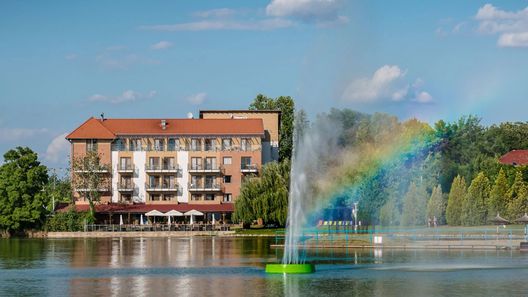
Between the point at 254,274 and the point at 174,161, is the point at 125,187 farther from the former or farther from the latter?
the point at 254,274

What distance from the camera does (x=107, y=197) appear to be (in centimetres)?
13150

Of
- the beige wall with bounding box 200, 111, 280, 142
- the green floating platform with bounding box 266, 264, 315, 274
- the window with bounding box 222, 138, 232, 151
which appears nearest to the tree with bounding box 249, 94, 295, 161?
the beige wall with bounding box 200, 111, 280, 142

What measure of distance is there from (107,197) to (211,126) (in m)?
17.3

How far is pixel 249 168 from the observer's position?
430ft

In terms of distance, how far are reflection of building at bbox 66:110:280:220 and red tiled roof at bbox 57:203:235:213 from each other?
1222 millimetres

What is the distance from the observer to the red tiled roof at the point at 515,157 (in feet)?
463

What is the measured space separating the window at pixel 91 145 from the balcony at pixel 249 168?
20.2 m

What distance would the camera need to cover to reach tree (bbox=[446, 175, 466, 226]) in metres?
105

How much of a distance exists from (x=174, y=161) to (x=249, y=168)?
1031 cm

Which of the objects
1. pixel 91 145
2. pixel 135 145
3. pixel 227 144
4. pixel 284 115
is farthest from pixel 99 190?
pixel 284 115

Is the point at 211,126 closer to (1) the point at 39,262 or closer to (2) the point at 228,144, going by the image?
(2) the point at 228,144

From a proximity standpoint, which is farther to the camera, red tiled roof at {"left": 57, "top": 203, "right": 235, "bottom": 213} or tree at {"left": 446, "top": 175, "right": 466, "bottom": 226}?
red tiled roof at {"left": 57, "top": 203, "right": 235, "bottom": 213}

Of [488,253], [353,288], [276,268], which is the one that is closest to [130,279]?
[276,268]

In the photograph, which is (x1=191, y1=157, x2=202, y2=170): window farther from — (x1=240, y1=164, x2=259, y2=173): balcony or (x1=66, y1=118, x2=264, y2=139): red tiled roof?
(x1=240, y1=164, x2=259, y2=173): balcony
